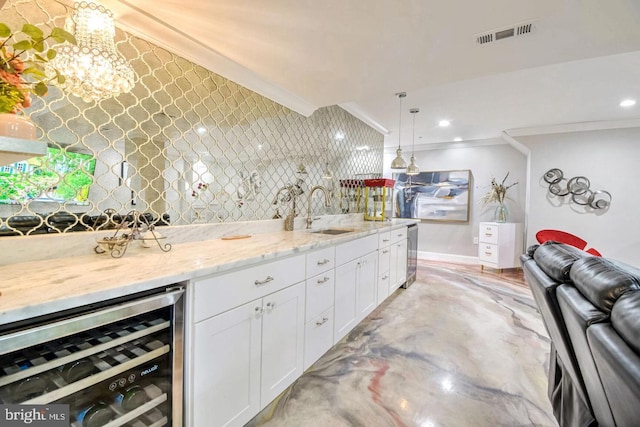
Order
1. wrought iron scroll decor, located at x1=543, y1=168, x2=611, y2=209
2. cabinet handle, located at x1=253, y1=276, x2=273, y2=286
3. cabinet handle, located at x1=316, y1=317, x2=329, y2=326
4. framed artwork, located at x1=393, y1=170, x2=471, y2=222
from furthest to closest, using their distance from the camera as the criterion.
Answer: framed artwork, located at x1=393, y1=170, x2=471, y2=222
wrought iron scroll decor, located at x1=543, y1=168, x2=611, y2=209
cabinet handle, located at x1=316, y1=317, x2=329, y2=326
cabinet handle, located at x1=253, y1=276, x2=273, y2=286

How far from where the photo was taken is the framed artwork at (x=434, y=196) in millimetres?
5562

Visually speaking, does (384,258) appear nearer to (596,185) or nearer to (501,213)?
(501,213)

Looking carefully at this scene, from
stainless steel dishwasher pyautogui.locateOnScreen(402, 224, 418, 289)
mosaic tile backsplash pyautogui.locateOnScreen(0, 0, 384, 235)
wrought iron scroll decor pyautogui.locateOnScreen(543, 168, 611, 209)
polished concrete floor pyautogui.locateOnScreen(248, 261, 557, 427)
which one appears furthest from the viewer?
wrought iron scroll decor pyautogui.locateOnScreen(543, 168, 611, 209)

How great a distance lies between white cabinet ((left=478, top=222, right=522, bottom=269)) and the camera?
469 centimetres

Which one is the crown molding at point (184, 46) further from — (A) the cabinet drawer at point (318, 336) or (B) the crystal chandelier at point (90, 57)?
(A) the cabinet drawer at point (318, 336)

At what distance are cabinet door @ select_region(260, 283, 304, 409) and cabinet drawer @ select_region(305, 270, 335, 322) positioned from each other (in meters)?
0.08

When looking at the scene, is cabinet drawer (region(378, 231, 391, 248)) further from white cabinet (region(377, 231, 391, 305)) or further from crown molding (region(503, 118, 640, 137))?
crown molding (region(503, 118, 640, 137))

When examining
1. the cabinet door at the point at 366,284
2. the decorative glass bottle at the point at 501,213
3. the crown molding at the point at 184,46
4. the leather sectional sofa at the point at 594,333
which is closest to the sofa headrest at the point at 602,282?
the leather sectional sofa at the point at 594,333

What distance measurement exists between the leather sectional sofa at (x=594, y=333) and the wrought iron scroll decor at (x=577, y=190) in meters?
3.88

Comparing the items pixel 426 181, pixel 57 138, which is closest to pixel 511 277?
pixel 426 181

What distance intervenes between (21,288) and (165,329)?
43 centimetres

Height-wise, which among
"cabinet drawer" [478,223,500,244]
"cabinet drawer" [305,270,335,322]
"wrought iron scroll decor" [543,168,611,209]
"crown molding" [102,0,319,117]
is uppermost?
"crown molding" [102,0,319,117]

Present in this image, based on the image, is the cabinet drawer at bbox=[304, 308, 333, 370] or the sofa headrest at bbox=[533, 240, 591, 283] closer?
the sofa headrest at bbox=[533, 240, 591, 283]

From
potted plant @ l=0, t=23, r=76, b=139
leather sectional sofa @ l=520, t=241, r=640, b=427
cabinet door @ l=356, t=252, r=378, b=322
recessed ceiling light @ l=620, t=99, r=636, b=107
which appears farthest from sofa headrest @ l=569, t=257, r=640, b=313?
recessed ceiling light @ l=620, t=99, r=636, b=107
